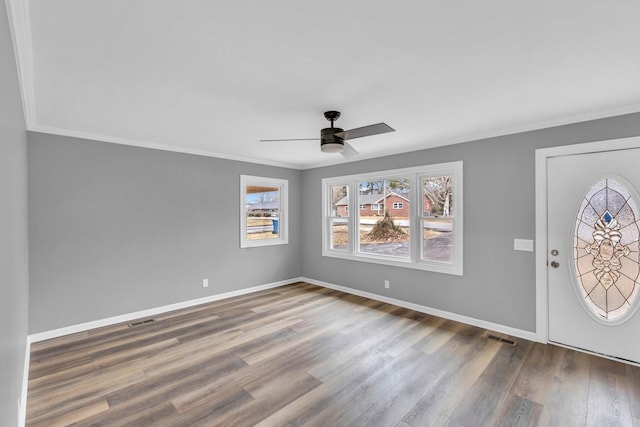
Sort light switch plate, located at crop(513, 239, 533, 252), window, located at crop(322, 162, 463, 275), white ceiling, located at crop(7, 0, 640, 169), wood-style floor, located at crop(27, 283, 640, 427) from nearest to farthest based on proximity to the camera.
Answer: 1. white ceiling, located at crop(7, 0, 640, 169)
2. wood-style floor, located at crop(27, 283, 640, 427)
3. light switch plate, located at crop(513, 239, 533, 252)
4. window, located at crop(322, 162, 463, 275)

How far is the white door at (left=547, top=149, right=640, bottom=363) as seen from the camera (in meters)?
2.83

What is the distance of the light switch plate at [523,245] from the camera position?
3396 millimetres

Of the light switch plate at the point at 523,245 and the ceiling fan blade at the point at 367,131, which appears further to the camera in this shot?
the light switch plate at the point at 523,245

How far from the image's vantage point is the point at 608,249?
2.95m

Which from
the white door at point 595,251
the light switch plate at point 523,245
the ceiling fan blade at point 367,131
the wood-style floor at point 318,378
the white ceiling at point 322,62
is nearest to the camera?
the white ceiling at point 322,62

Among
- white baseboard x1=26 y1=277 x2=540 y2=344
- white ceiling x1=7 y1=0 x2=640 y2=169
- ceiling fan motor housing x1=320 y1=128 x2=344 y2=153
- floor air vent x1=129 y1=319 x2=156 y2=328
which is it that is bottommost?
floor air vent x1=129 y1=319 x2=156 y2=328

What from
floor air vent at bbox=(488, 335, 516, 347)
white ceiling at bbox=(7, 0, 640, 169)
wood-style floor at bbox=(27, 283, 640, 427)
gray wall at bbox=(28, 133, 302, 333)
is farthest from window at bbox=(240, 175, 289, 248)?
floor air vent at bbox=(488, 335, 516, 347)

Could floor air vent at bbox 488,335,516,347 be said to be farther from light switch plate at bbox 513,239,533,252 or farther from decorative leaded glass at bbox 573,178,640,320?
light switch plate at bbox 513,239,533,252

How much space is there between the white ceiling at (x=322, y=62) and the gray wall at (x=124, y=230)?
61 cm

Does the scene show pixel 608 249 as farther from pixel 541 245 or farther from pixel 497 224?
pixel 497 224

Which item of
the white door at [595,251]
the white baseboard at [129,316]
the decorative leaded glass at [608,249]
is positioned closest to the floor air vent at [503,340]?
the white door at [595,251]

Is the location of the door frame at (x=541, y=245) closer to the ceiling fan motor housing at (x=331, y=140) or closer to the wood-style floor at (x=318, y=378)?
the wood-style floor at (x=318, y=378)

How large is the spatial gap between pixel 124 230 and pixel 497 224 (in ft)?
16.1

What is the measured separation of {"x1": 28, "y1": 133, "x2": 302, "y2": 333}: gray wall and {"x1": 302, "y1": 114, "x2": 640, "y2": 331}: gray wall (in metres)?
3.06
